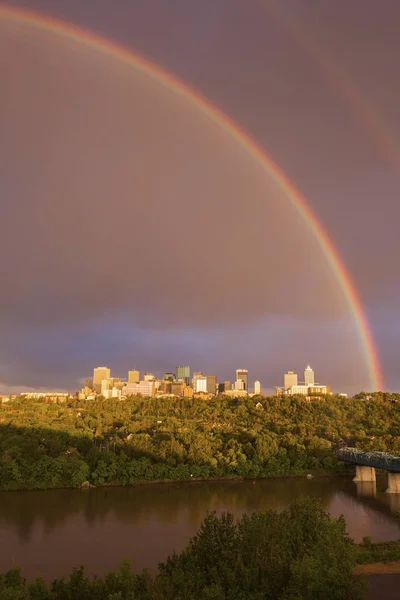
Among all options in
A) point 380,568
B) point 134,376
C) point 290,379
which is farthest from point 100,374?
point 380,568

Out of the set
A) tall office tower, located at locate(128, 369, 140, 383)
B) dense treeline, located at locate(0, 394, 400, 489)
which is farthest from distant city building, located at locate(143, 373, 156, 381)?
dense treeline, located at locate(0, 394, 400, 489)

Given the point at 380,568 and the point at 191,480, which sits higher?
the point at 191,480

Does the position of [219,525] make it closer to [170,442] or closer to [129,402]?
[170,442]

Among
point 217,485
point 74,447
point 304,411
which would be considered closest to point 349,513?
point 217,485

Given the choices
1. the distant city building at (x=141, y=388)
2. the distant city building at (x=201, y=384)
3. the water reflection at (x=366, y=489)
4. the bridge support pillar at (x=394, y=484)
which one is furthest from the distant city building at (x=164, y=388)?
the bridge support pillar at (x=394, y=484)

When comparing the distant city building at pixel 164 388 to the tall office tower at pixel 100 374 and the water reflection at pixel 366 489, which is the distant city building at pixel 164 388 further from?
the water reflection at pixel 366 489

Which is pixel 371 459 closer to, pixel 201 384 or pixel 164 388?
pixel 164 388
